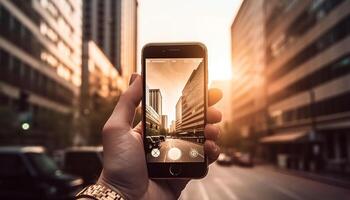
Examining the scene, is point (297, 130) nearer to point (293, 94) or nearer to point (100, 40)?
point (293, 94)

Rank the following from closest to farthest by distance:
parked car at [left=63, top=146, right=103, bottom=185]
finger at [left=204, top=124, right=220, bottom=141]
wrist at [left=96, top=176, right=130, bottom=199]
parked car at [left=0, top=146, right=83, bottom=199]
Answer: wrist at [left=96, top=176, right=130, bottom=199]
finger at [left=204, top=124, right=220, bottom=141]
parked car at [left=0, top=146, right=83, bottom=199]
parked car at [left=63, top=146, right=103, bottom=185]

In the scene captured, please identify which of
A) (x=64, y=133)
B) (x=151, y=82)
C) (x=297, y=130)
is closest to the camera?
(x=151, y=82)

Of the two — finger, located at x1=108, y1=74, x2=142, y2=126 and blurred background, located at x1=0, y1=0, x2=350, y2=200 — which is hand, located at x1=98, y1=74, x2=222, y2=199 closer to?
finger, located at x1=108, y1=74, x2=142, y2=126

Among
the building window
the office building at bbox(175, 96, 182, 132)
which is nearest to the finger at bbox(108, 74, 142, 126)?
the office building at bbox(175, 96, 182, 132)

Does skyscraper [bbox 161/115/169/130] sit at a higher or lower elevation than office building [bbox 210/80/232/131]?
lower

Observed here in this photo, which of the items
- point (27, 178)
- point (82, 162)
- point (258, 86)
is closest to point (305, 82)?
point (258, 86)

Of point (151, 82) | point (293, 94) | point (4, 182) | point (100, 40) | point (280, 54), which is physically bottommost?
point (4, 182)

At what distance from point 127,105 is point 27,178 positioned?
1142 cm

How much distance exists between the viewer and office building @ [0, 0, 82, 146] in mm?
54250

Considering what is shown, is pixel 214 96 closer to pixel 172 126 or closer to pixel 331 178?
pixel 172 126

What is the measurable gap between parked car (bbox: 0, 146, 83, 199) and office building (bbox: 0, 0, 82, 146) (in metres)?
25.1

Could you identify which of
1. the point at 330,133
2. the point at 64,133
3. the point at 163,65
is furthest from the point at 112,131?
the point at 330,133

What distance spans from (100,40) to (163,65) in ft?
541

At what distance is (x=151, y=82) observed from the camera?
3547 mm
